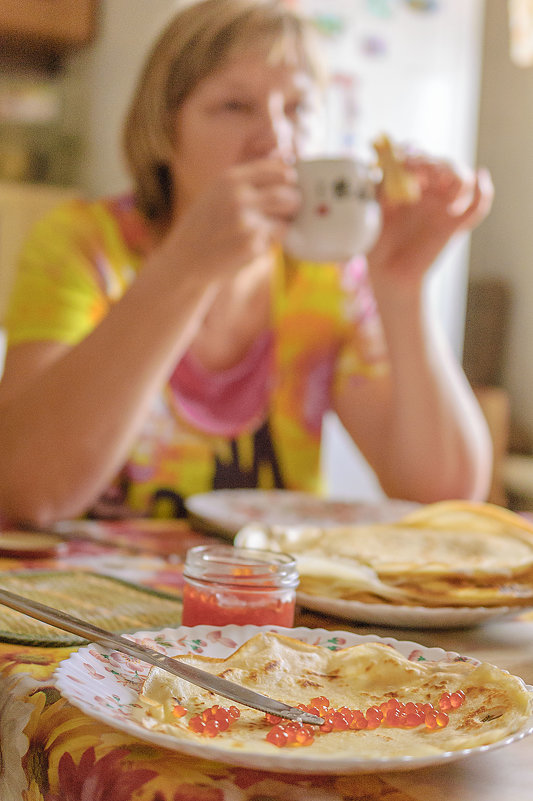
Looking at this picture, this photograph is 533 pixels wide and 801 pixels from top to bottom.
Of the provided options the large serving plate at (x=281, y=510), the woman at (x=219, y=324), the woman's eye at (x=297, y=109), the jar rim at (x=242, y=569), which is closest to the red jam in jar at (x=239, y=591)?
the jar rim at (x=242, y=569)

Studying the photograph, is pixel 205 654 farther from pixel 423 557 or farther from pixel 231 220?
pixel 231 220

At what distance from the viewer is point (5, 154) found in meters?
3.06

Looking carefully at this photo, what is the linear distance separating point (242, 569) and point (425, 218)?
0.89 meters

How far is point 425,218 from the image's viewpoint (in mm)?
1358

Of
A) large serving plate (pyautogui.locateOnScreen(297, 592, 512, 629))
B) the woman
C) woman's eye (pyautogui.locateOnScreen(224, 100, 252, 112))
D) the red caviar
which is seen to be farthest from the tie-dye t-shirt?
the red caviar

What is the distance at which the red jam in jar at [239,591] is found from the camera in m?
0.61

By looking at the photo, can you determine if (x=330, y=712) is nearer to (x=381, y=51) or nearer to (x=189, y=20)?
(x=189, y=20)

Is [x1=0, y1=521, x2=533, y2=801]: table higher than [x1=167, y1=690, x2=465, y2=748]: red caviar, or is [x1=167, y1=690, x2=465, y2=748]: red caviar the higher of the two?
[x1=167, y1=690, x2=465, y2=748]: red caviar

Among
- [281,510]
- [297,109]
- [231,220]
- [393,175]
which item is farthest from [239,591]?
[297,109]

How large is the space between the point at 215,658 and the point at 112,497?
87cm

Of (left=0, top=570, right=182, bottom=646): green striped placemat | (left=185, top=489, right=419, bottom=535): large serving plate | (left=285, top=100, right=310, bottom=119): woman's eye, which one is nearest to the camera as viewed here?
(left=0, top=570, right=182, bottom=646): green striped placemat

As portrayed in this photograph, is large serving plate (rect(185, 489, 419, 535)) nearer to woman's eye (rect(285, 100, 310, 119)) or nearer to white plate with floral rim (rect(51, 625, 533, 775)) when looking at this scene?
white plate with floral rim (rect(51, 625, 533, 775))

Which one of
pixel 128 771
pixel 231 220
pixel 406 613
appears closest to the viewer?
pixel 128 771

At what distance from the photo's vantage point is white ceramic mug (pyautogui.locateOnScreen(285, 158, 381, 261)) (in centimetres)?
110
